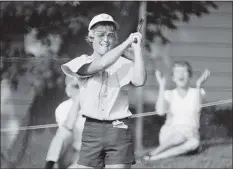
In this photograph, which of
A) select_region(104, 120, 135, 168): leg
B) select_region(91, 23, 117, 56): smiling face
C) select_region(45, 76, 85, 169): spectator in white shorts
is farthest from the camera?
select_region(45, 76, 85, 169): spectator in white shorts

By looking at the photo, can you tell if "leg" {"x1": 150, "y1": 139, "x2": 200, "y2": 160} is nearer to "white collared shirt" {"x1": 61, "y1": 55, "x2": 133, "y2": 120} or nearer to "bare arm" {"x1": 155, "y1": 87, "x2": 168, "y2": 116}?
"bare arm" {"x1": 155, "y1": 87, "x2": 168, "y2": 116}

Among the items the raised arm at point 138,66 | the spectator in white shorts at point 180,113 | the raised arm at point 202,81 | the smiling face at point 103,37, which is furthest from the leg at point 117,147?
the raised arm at point 202,81

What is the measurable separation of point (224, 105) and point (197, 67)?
0.41 meters

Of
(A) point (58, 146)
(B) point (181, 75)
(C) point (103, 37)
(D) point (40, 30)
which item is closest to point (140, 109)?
(B) point (181, 75)

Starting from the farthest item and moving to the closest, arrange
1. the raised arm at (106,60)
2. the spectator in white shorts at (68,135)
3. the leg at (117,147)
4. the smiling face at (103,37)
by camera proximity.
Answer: the spectator in white shorts at (68,135)
the smiling face at (103,37)
the leg at (117,147)
the raised arm at (106,60)

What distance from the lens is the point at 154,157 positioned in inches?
186

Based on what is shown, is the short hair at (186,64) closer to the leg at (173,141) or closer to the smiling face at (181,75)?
the smiling face at (181,75)

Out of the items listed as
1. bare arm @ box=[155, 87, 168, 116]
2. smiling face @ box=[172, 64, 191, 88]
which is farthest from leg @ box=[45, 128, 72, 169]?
smiling face @ box=[172, 64, 191, 88]

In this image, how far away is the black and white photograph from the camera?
4645mm

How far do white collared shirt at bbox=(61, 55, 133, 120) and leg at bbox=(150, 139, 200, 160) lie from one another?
6.69ft

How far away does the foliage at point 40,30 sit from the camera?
4645 mm

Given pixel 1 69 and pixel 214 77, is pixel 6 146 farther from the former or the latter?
pixel 214 77

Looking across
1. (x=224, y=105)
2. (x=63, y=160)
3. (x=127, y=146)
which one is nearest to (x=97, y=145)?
(x=127, y=146)

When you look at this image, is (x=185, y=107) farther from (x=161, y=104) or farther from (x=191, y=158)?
(x=191, y=158)
